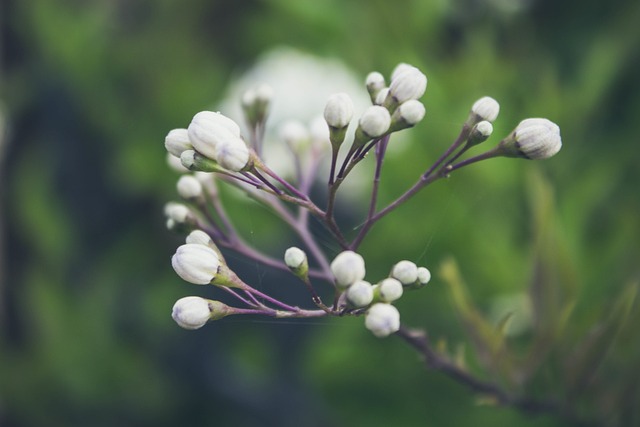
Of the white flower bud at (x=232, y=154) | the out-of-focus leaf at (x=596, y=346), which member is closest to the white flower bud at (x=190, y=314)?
the white flower bud at (x=232, y=154)

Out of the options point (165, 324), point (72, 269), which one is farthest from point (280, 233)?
point (72, 269)

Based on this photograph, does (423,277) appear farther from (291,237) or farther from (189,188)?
(291,237)

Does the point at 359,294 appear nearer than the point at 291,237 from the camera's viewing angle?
Yes

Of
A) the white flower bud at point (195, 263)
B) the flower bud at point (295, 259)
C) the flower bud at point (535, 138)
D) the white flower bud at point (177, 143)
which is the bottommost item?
the white flower bud at point (195, 263)

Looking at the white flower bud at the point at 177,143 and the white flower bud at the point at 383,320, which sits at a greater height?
the white flower bud at the point at 177,143

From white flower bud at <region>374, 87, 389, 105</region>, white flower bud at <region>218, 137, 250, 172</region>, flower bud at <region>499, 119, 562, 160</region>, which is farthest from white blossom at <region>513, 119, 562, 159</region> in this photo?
white flower bud at <region>218, 137, 250, 172</region>

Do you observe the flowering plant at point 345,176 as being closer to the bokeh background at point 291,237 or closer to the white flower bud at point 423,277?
the white flower bud at point 423,277

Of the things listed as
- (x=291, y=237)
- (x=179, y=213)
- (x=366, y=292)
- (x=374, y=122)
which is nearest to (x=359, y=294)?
(x=366, y=292)
